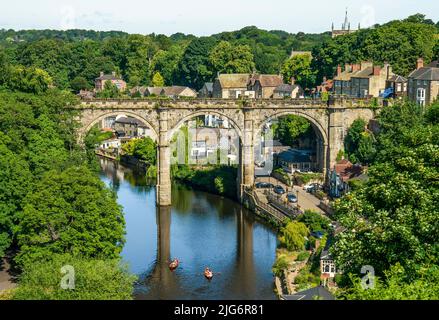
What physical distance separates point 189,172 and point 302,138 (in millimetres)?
15071

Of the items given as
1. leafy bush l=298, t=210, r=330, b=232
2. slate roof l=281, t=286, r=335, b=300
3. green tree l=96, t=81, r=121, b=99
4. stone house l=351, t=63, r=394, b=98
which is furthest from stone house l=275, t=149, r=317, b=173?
green tree l=96, t=81, r=121, b=99

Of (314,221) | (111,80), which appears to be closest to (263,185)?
(314,221)

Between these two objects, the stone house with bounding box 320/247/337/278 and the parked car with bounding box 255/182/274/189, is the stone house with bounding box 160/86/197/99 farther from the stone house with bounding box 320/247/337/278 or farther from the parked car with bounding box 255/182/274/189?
the stone house with bounding box 320/247/337/278

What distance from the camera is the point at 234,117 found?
63.8 m

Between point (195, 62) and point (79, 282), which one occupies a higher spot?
point (195, 62)

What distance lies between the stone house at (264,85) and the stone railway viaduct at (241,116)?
33186 mm

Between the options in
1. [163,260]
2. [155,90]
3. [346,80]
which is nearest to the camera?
[163,260]

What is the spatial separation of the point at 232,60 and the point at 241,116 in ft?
181

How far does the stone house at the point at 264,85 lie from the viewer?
99.2 meters

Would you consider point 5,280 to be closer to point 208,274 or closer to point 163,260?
point 163,260

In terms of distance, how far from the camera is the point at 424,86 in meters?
68.5

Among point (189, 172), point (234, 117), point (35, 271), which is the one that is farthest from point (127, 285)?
point (189, 172)
